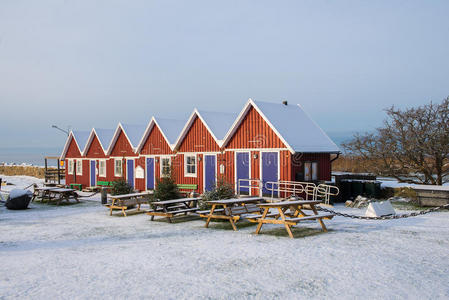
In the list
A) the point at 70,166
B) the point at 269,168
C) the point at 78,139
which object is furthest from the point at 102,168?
the point at 269,168

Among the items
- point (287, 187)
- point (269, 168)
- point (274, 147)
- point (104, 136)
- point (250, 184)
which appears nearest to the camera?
point (287, 187)

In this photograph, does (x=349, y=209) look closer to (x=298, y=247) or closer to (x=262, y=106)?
(x=262, y=106)

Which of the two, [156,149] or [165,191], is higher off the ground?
[156,149]

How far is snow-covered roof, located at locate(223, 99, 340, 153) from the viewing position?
18766 mm

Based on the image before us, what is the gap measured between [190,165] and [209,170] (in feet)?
5.72

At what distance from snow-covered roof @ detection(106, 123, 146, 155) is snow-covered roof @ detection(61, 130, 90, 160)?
498cm

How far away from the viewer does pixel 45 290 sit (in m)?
6.70

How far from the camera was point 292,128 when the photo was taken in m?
19.8

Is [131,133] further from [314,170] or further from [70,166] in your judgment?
[314,170]

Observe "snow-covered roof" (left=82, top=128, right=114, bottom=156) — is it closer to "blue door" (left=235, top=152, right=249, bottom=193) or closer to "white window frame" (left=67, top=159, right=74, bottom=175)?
"white window frame" (left=67, top=159, right=74, bottom=175)

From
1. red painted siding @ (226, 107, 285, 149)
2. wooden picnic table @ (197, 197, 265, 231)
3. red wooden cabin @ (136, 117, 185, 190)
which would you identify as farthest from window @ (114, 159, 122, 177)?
wooden picnic table @ (197, 197, 265, 231)

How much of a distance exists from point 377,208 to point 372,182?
6159 mm

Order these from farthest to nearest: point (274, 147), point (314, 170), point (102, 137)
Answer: point (102, 137) < point (314, 170) < point (274, 147)

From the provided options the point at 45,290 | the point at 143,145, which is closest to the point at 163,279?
the point at 45,290
